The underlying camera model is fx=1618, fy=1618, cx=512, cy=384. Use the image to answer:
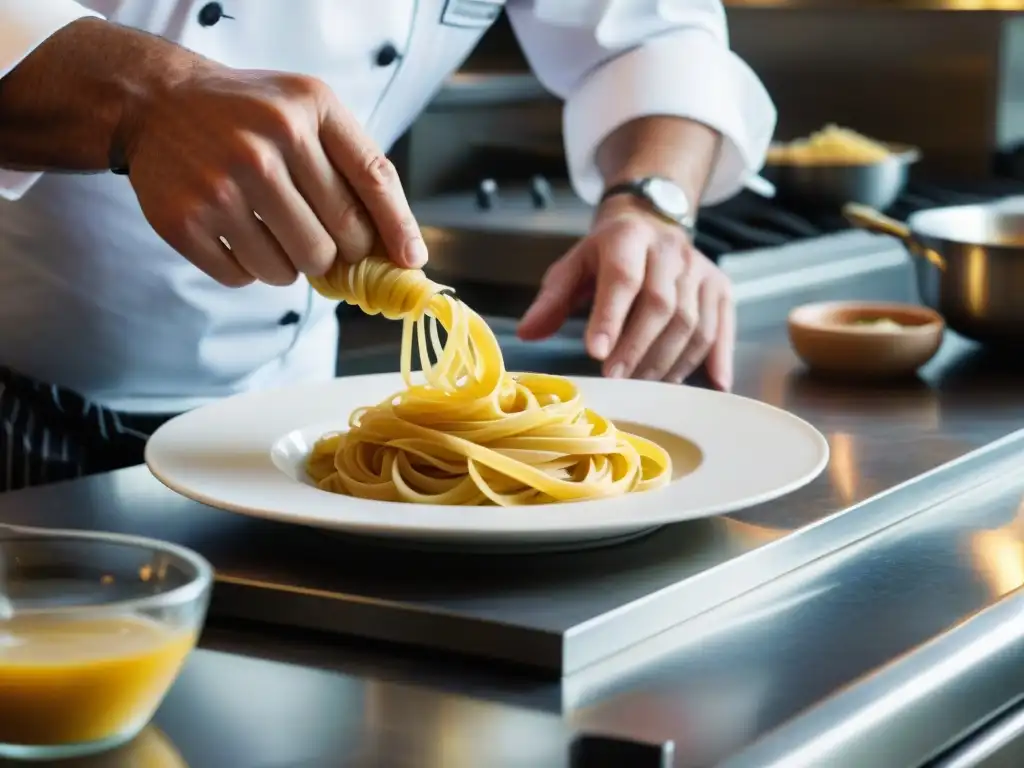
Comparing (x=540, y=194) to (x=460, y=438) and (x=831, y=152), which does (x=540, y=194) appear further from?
(x=460, y=438)

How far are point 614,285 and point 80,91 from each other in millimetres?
609

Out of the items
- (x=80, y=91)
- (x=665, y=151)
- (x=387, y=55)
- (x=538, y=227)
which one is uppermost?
(x=80, y=91)

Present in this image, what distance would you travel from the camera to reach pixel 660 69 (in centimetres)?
203

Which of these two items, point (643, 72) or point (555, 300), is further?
point (643, 72)

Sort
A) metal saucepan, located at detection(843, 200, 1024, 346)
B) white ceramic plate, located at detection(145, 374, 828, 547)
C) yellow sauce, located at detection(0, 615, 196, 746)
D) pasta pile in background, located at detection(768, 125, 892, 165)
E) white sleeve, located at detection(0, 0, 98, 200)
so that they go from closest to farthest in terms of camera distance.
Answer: yellow sauce, located at detection(0, 615, 196, 746), white ceramic plate, located at detection(145, 374, 828, 547), white sleeve, located at detection(0, 0, 98, 200), metal saucepan, located at detection(843, 200, 1024, 346), pasta pile in background, located at detection(768, 125, 892, 165)

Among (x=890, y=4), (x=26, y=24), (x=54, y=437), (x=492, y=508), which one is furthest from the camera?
(x=890, y=4)

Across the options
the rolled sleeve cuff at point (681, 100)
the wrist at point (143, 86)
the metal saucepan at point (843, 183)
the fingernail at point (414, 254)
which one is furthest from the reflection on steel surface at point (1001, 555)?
the metal saucepan at point (843, 183)

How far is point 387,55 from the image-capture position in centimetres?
186

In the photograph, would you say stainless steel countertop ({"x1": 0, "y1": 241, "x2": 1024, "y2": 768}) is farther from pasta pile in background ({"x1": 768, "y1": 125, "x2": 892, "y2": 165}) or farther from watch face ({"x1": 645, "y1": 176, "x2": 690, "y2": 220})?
pasta pile in background ({"x1": 768, "y1": 125, "x2": 892, "y2": 165})

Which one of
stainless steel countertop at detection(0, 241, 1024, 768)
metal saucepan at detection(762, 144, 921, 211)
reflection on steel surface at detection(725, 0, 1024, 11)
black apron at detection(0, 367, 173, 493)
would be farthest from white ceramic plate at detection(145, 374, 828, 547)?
reflection on steel surface at detection(725, 0, 1024, 11)

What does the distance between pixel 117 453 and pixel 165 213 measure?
0.48m

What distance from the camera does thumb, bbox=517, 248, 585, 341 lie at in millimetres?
1726

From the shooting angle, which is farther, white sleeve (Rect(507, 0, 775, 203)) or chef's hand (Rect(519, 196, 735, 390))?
white sleeve (Rect(507, 0, 775, 203))

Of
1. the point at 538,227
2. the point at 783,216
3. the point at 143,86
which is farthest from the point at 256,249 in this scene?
the point at 783,216
